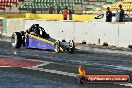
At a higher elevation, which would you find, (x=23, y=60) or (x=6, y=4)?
(x=6, y=4)

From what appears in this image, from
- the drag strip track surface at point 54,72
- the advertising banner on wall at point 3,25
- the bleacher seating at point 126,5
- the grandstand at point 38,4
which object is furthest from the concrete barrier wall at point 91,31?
the grandstand at point 38,4

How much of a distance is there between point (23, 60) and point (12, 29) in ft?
52.4

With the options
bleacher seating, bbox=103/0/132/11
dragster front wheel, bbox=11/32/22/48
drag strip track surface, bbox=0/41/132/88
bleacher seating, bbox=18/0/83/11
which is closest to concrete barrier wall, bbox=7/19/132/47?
dragster front wheel, bbox=11/32/22/48

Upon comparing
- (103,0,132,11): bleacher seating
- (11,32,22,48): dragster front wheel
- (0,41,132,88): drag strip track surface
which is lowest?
(0,41,132,88): drag strip track surface

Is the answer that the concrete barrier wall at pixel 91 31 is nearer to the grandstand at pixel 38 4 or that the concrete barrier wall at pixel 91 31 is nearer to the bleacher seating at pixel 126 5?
the bleacher seating at pixel 126 5

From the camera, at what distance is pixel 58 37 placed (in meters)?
27.6

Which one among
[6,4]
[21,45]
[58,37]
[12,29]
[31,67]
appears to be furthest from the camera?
[6,4]

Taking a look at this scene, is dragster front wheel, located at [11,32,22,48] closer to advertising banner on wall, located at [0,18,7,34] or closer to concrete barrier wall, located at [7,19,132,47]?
concrete barrier wall, located at [7,19,132,47]

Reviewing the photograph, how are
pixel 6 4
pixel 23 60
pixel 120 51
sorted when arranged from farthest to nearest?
pixel 6 4 < pixel 120 51 < pixel 23 60

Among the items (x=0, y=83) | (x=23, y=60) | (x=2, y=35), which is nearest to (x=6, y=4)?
(x=2, y=35)

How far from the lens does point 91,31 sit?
25422mm

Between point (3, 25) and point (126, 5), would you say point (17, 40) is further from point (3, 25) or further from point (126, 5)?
point (126, 5)

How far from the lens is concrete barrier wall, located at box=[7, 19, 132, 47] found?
2305cm

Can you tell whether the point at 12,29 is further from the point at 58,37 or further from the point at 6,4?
the point at 6,4
